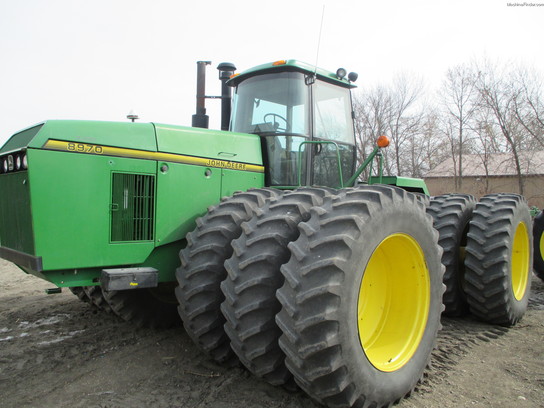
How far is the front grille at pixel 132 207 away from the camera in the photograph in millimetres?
3172

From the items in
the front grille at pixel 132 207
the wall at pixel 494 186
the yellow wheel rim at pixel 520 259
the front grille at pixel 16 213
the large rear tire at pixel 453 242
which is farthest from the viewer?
the wall at pixel 494 186

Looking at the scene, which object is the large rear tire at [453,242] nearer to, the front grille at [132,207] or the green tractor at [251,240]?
the green tractor at [251,240]

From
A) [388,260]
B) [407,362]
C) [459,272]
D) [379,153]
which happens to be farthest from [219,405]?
[459,272]

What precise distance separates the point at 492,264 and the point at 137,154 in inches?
139

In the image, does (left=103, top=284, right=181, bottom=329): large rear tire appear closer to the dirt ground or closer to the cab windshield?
the dirt ground

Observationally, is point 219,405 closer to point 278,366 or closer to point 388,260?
point 278,366

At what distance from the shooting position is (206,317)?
3123 millimetres

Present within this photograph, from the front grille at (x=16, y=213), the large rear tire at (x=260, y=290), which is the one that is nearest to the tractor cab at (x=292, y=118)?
the large rear tire at (x=260, y=290)

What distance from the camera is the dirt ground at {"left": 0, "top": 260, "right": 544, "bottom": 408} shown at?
294 cm

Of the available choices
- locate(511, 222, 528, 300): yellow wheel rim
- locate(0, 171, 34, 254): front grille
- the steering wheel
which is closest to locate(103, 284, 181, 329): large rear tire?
locate(0, 171, 34, 254): front grille

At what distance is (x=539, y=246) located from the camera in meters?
6.86

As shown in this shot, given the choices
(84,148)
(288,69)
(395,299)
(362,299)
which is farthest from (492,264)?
(84,148)

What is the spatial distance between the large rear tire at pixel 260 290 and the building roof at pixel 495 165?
30.6m

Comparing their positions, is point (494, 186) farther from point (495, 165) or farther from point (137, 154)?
point (137, 154)
